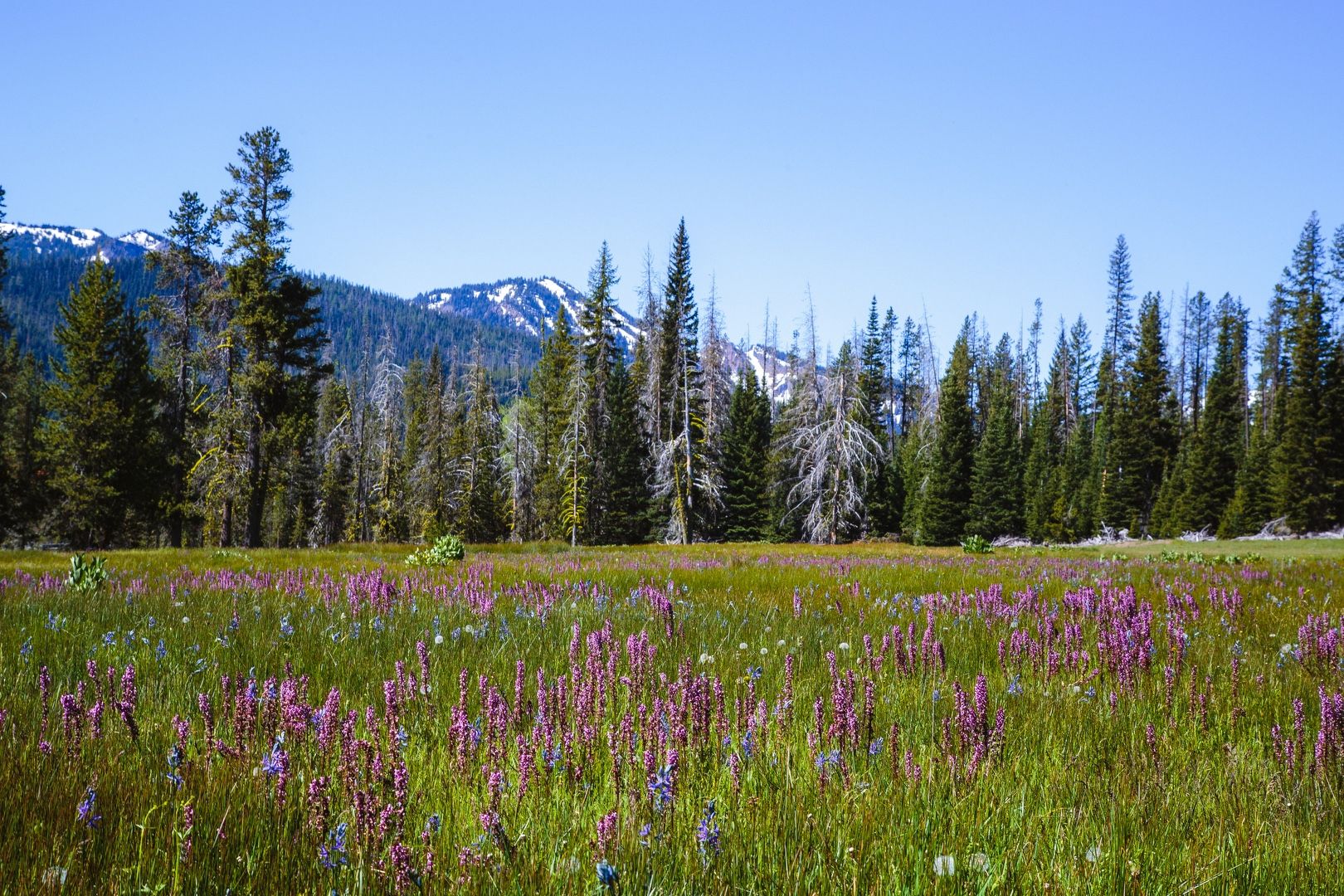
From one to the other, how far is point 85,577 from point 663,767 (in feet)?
31.9

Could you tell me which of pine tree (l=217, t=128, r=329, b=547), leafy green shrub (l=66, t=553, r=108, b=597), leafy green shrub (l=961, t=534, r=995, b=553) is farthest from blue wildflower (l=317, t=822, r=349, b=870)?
pine tree (l=217, t=128, r=329, b=547)

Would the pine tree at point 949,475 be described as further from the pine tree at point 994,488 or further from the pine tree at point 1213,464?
the pine tree at point 1213,464

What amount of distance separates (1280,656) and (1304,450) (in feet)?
199

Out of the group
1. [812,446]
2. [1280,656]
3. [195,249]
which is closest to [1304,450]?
[812,446]

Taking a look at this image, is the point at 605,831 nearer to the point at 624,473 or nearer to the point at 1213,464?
the point at 624,473

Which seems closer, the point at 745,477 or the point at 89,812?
the point at 89,812

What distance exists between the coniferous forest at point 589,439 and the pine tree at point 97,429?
0.52ft

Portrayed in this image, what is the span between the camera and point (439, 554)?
578 inches

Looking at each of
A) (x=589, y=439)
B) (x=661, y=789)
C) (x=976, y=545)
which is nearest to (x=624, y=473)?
(x=589, y=439)

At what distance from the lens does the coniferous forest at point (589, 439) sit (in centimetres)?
3522

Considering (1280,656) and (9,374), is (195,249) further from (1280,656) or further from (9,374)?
(1280,656)

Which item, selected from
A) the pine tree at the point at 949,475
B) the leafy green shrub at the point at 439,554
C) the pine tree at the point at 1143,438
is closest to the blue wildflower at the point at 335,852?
the leafy green shrub at the point at 439,554

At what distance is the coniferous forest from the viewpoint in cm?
3522

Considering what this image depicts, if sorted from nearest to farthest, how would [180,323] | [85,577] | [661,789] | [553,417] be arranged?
[661,789] → [85,577] → [180,323] → [553,417]
